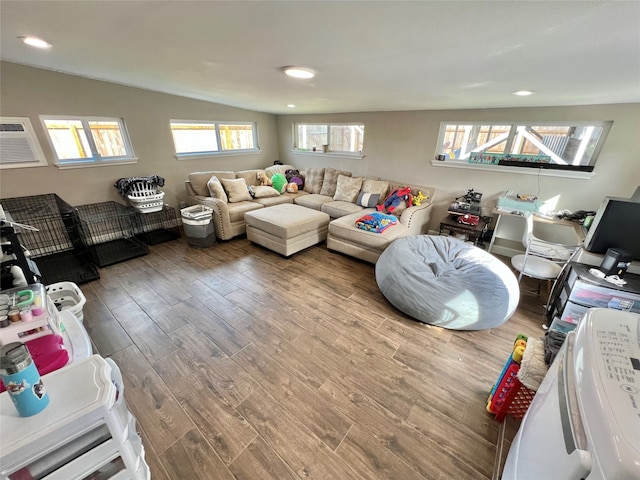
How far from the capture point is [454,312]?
6.57 ft

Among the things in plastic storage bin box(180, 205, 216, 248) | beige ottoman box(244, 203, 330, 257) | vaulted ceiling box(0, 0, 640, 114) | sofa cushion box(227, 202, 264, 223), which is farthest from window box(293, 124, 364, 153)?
plastic storage bin box(180, 205, 216, 248)

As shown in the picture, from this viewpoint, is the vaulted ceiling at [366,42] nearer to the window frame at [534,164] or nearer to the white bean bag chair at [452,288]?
the window frame at [534,164]

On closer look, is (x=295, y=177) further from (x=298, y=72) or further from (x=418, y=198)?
(x=298, y=72)

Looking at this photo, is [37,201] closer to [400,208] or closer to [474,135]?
[400,208]

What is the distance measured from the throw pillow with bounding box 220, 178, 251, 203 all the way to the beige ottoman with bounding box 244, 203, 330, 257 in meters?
0.61

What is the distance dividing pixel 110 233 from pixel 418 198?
4503 mm

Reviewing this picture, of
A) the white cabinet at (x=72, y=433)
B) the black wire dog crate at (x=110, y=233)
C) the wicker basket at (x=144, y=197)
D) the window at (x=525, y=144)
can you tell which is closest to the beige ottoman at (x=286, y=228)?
the wicker basket at (x=144, y=197)

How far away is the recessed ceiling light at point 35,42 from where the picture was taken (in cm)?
171

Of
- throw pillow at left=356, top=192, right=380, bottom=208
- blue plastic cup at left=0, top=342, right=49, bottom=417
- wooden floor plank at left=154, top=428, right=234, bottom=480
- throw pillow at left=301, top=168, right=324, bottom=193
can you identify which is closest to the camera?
blue plastic cup at left=0, top=342, right=49, bottom=417

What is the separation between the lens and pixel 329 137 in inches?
194

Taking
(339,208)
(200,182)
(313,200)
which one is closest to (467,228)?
(339,208)

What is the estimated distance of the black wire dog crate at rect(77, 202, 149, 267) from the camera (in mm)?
3145

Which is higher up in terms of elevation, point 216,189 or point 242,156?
point 242,156

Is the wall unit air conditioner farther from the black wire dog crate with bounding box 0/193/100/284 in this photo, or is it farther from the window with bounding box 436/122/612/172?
the window with bounding box 436/122/612/172
